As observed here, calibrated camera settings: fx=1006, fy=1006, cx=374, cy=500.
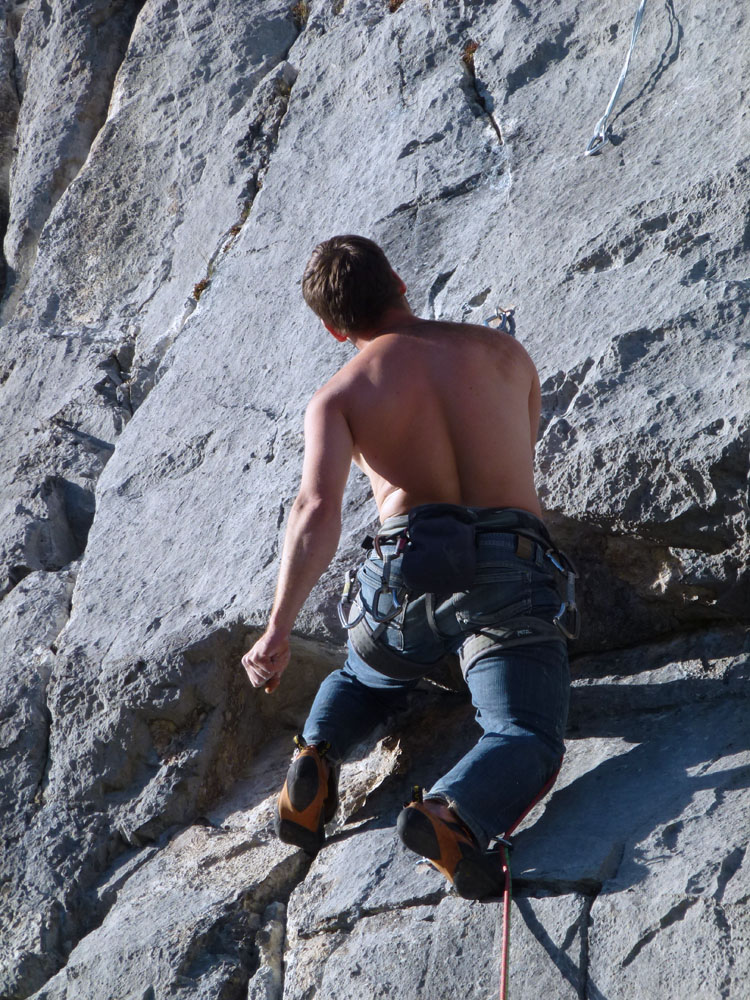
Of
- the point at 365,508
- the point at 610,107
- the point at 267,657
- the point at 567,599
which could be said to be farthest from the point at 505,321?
the point at 267,657

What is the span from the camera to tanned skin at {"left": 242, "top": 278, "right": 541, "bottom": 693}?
2.87m

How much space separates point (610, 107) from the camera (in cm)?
407

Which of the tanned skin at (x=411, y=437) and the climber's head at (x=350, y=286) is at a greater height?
the climber's head at (x=350, y=286)

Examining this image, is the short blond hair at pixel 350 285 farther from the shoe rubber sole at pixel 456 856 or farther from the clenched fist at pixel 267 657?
the shoe rubber sole at pixel 456 856

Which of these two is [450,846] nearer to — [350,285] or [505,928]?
[505,928]

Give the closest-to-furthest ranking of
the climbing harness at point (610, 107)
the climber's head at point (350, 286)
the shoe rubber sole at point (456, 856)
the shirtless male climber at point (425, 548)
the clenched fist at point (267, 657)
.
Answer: the shoe rubber sole at point (456, 856) < the shirtless male climber at point (425, 548) < the clenched fist at point (267, 657) < the climber's head at point (350, 286) < the climbing harness at point (610, 107)

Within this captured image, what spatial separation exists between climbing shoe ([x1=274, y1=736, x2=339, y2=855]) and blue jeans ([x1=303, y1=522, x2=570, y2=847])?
7 centimetres

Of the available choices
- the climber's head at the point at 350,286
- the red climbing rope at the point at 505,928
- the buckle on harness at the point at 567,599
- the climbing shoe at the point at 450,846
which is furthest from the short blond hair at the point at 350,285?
the red climbing rope at the point at 505,928

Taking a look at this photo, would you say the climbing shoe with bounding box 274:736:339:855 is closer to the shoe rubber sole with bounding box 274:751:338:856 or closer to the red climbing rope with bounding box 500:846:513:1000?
the shoe rubber sole with bounding box 274:751:338:856

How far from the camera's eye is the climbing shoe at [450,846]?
2.48 m

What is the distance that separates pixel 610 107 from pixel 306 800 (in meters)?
2.95

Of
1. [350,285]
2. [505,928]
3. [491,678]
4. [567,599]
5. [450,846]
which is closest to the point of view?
[505,928]

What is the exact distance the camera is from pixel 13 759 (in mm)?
3871

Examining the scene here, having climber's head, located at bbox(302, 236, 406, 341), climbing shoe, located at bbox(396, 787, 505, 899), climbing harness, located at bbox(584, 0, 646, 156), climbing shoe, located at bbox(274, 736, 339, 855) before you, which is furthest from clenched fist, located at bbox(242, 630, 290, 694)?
climbing harness, located at bbox(584, 0, 646, 156)
